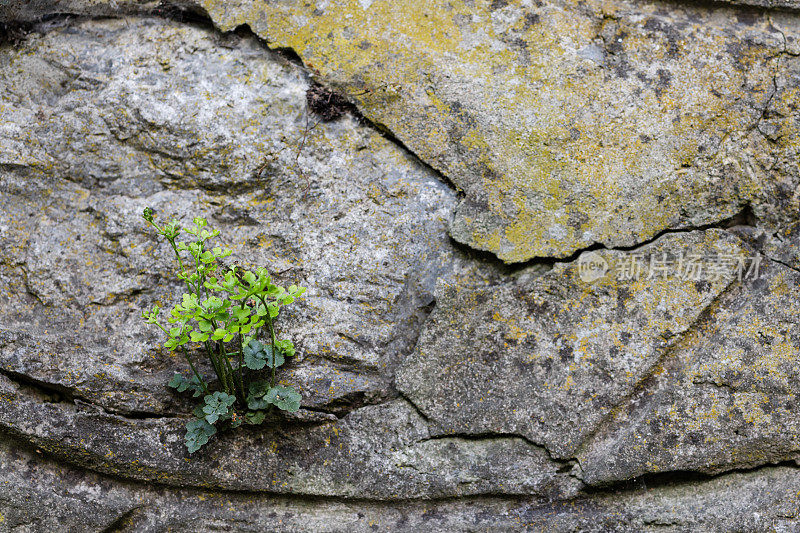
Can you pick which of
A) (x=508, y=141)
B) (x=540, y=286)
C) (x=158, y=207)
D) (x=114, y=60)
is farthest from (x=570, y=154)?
(x=114, y=60)

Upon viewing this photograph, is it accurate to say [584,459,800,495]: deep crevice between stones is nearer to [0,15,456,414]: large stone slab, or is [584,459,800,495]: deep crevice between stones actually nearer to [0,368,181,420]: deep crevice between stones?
[0,15,456,414]: large stone slab

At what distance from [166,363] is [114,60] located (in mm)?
1312

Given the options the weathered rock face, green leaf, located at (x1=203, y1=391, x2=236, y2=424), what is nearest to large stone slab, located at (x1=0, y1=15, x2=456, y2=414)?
the weathered rock face

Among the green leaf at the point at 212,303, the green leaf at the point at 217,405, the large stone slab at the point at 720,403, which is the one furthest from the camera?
the large stone slab at the point at 720,403

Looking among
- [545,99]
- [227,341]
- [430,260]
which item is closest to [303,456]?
[227,341]

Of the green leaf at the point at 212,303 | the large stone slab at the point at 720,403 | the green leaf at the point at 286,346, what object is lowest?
the green leaf at the point at 286,346

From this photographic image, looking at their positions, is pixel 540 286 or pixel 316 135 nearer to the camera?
→ pixel 540 286

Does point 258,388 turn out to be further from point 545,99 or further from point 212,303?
point 545,99

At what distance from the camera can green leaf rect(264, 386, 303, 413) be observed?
2.07 m

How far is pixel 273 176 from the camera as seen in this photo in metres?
2.39

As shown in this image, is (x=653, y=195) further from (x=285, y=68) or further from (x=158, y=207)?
(x=158, y=207)

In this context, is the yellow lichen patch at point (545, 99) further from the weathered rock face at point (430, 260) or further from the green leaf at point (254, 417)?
the green leaf at point (254, 417)

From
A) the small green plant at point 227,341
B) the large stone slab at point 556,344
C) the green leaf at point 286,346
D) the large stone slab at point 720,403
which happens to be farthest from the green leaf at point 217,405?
the large stone slab at point 720,403

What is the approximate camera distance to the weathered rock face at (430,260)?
2.20 m
